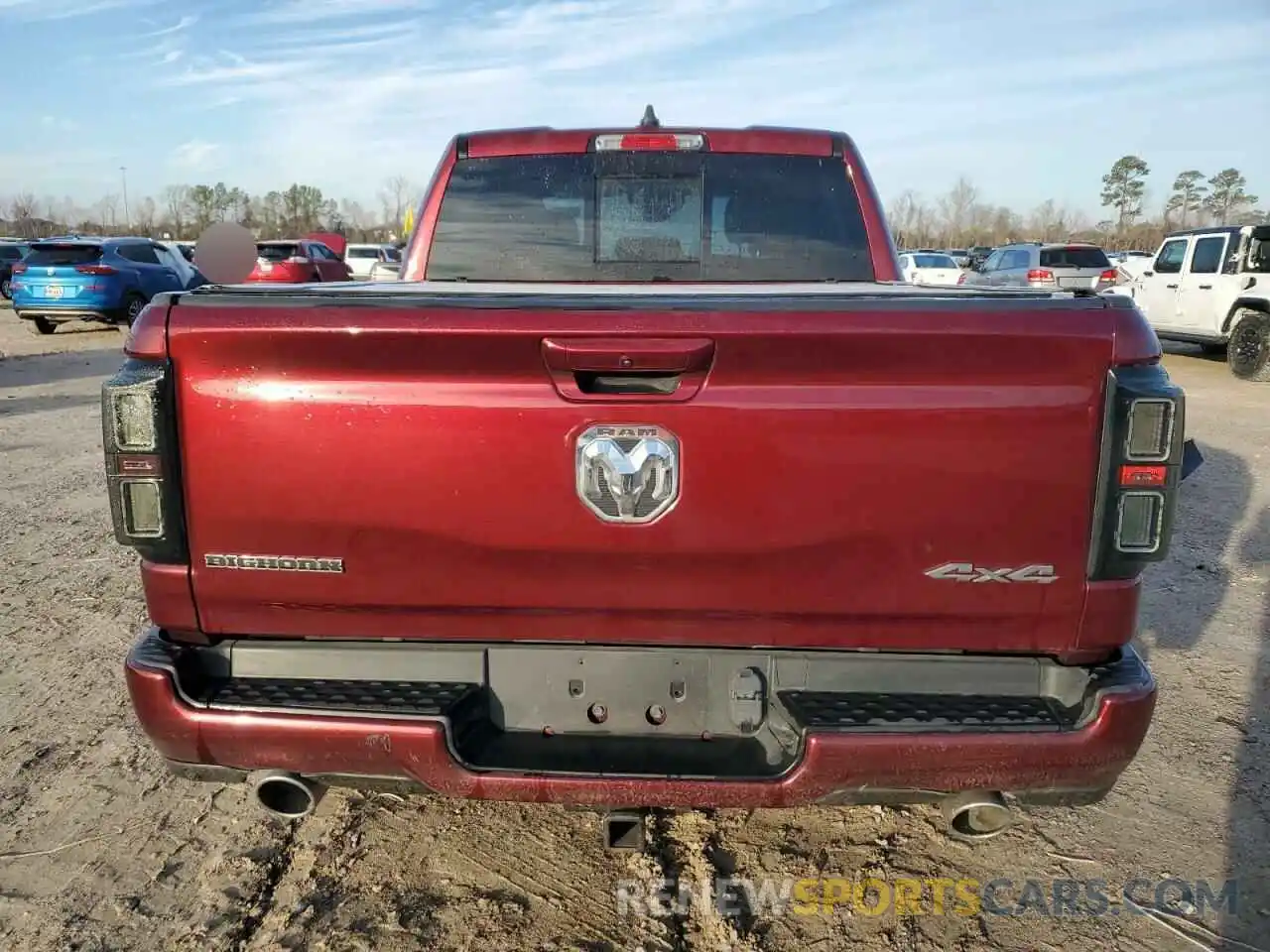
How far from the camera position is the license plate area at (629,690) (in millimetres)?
2252

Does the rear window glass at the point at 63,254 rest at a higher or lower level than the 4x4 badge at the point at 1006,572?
lower

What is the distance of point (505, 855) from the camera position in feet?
9.37

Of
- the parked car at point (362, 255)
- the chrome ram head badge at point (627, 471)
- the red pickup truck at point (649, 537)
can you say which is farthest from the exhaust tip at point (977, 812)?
the parked car at point (362, 255)

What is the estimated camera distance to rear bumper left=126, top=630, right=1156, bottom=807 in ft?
7.00

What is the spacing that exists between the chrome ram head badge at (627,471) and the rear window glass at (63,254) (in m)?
18.8

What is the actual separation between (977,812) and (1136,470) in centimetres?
91

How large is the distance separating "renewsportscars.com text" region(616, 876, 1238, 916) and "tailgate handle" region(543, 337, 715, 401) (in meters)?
1.47

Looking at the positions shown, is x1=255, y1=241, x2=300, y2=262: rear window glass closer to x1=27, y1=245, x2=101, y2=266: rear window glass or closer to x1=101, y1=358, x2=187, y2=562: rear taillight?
x1=27, y1=245, x2=101, y2=266: rear window glass

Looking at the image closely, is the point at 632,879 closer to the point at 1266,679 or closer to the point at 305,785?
the point at 305,785

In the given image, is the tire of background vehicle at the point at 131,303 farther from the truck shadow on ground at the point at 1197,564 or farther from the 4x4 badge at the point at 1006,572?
the 4x4 badge at the point at 1006,572

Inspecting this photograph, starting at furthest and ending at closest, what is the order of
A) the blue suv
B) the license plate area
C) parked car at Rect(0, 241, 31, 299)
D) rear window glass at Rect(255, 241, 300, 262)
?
parked car at Rect(0, 241, 31, 299), rear window glass at Rect(255, 241, 300, 262), the blue suv, the license plate area

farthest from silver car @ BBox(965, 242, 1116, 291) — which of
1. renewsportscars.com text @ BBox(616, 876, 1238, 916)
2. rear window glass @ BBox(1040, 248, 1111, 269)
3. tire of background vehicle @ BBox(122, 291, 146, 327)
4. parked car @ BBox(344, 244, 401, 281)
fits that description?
parked car @ BBox(344, 244, 401, 281)

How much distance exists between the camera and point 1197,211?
7375 centimetres

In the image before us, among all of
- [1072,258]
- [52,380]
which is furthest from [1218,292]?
[52,380]
